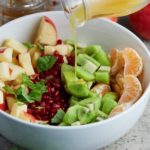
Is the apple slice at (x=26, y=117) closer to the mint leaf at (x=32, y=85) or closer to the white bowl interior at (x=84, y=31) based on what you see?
the mint leaf at (x=32, y=85)

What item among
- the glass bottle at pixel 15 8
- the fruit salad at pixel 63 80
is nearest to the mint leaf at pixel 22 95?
the fruit salad at pixel 63 80

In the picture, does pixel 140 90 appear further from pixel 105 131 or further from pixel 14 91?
pixel 14 91

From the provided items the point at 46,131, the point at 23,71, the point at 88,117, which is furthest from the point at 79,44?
the point at 46,131

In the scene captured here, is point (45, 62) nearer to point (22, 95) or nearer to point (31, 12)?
point (22, 95)

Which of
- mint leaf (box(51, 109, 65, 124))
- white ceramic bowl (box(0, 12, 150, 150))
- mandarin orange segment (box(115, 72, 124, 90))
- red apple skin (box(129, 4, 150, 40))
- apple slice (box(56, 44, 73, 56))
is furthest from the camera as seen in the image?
red apple skin (box(129, 4, 150, 40))

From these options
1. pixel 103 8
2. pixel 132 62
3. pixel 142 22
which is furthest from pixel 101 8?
pixel 142 22

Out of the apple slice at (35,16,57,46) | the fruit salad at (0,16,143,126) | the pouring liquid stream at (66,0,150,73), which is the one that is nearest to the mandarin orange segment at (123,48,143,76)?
the fruit salad at (0,16,143,126)

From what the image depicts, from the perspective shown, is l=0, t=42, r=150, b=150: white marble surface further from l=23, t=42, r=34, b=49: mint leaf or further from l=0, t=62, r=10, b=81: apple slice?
l=23, t=42, r=34, b=49: mint leaf
